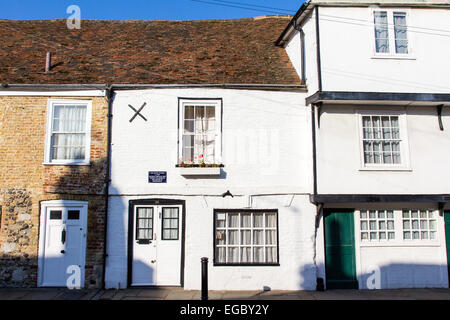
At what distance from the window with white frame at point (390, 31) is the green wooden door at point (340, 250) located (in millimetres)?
4601

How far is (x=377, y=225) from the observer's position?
971cm

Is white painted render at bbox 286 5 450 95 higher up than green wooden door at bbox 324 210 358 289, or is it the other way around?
white painted render at bbox 286 5 450 95

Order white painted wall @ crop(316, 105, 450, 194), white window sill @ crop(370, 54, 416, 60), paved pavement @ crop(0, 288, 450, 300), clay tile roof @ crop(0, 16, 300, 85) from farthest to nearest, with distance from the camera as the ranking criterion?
clay tile roof @ crop(0, 16, 300, 85)
white window sill @ crop(370, 54, 416, 60)
white painted wall @ crop(316, 105, 450, 194)
paved pavement @ crop(0, 288, 450, 300)

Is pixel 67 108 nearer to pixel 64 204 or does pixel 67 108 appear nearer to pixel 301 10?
pixel 64 204

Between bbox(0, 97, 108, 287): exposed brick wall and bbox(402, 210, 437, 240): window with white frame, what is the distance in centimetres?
814

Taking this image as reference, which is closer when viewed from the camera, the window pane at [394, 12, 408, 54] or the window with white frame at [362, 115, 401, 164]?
the window with white frame at [362, 115, 401, 164]

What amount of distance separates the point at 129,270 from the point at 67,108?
15.4 ft

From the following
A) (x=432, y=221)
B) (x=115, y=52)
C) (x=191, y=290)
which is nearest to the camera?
(x=191, y=290)

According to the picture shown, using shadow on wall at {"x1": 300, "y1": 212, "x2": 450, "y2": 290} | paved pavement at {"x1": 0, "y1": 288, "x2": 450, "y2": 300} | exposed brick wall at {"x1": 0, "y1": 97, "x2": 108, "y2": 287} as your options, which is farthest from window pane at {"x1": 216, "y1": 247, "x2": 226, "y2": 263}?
exposed brick wall at {"x1": 0, "y1": 97, "x2": 108, "y2": 287}

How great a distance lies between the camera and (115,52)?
11.8m

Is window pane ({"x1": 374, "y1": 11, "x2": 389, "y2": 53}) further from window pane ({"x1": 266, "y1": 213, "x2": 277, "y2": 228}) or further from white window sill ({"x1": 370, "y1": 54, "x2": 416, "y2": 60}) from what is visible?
window pane ({"x1": 266, "y1": 213, "x2": 277, "y2": 228})

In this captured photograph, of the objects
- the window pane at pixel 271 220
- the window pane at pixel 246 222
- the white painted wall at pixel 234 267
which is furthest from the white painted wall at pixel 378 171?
the window pane at pixel 246 222

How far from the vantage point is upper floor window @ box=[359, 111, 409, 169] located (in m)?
9.69

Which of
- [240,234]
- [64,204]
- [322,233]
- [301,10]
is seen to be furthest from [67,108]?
[322,233]
